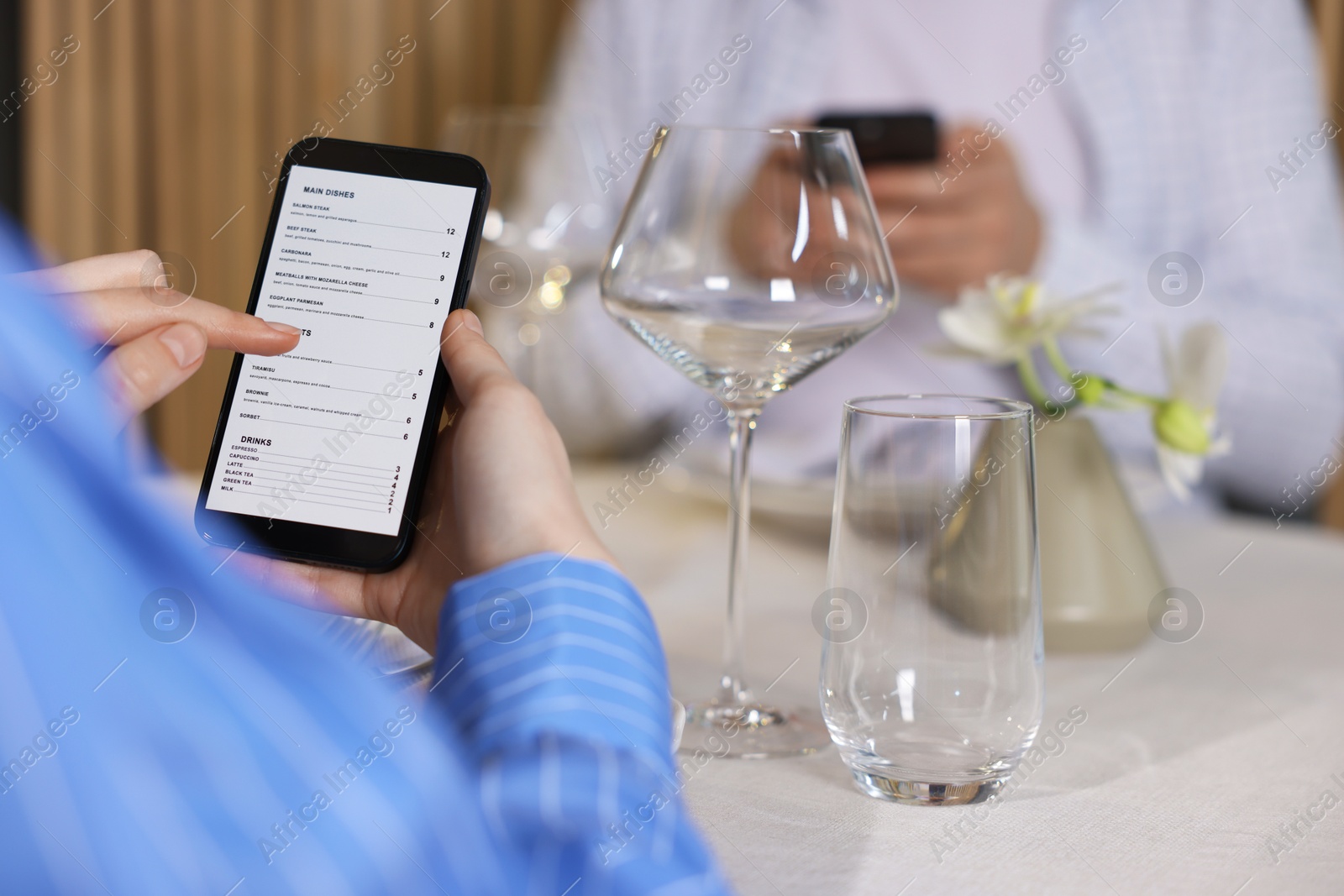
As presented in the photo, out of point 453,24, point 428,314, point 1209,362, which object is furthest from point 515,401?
point 453,24

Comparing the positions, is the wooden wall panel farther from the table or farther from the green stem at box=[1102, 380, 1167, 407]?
the green stem at box=[1102, 380, 1167, 407]

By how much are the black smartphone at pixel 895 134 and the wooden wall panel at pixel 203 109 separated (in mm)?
926

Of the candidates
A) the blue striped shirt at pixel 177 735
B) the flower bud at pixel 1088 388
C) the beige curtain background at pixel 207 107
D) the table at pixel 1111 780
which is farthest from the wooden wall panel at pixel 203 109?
the blue striped shirt at pixel 177 735

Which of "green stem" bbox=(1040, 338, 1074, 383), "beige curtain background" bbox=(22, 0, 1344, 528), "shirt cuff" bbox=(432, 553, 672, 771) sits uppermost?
"shirt cuff" bbox=(432, 553, 672, 771)

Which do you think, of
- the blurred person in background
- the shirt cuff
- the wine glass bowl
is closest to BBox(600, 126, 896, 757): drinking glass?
the wine glass bowl

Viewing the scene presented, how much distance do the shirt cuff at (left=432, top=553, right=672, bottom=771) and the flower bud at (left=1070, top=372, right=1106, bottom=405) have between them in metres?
0.28

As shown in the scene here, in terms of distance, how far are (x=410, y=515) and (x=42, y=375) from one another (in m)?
0.18

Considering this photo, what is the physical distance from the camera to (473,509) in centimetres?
34

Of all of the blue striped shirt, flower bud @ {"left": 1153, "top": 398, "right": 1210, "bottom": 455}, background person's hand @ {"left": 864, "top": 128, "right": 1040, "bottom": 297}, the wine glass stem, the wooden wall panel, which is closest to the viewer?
the blue striped shirt

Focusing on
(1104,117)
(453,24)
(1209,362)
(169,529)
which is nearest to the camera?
(169,529)

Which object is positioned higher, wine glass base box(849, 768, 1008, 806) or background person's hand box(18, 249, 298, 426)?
background person's hand box(18, 249, 298, 426)

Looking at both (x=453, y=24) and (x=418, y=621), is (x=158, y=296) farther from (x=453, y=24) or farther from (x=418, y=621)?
(x=453, y=24)

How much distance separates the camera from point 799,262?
41 cm

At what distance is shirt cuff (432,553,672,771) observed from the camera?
27 cm
